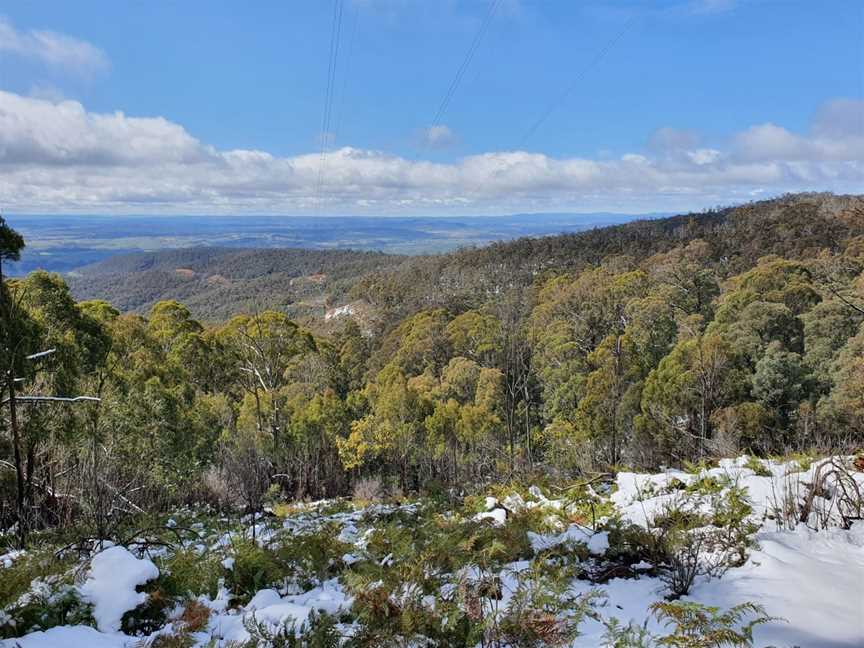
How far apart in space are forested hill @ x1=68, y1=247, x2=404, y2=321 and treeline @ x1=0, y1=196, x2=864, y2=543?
51.3 meters

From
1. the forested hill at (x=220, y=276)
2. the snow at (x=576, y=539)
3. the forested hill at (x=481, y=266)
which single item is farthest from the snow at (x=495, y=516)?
the forested hill at (x=220, y=276)

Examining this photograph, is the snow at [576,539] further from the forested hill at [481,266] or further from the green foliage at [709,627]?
the forested hill at [481,266]

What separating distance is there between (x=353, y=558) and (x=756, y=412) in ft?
55.3

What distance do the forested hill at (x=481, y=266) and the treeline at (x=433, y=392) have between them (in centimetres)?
356

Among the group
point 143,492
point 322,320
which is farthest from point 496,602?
point 322,320

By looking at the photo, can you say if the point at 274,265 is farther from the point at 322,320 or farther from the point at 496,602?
the point at 496,602

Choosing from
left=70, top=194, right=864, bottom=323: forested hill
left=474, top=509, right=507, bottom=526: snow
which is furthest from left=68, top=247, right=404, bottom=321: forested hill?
left=474, top=509, right=507, bottom=526: snow

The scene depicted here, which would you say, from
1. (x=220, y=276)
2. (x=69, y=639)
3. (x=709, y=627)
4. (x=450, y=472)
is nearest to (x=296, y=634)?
(x=69, y=639)

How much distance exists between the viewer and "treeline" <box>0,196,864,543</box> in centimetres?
956

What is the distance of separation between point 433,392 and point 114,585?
2397 centimetres

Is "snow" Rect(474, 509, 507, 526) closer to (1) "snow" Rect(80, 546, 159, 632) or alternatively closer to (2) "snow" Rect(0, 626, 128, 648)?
(1) "snow" Rect(80, 546, 159, 632)

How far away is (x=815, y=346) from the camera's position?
765 inches

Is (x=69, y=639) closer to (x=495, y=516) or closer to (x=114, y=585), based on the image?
(x=114, y=585)

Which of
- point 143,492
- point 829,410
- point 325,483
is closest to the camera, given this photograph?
point 143,492
